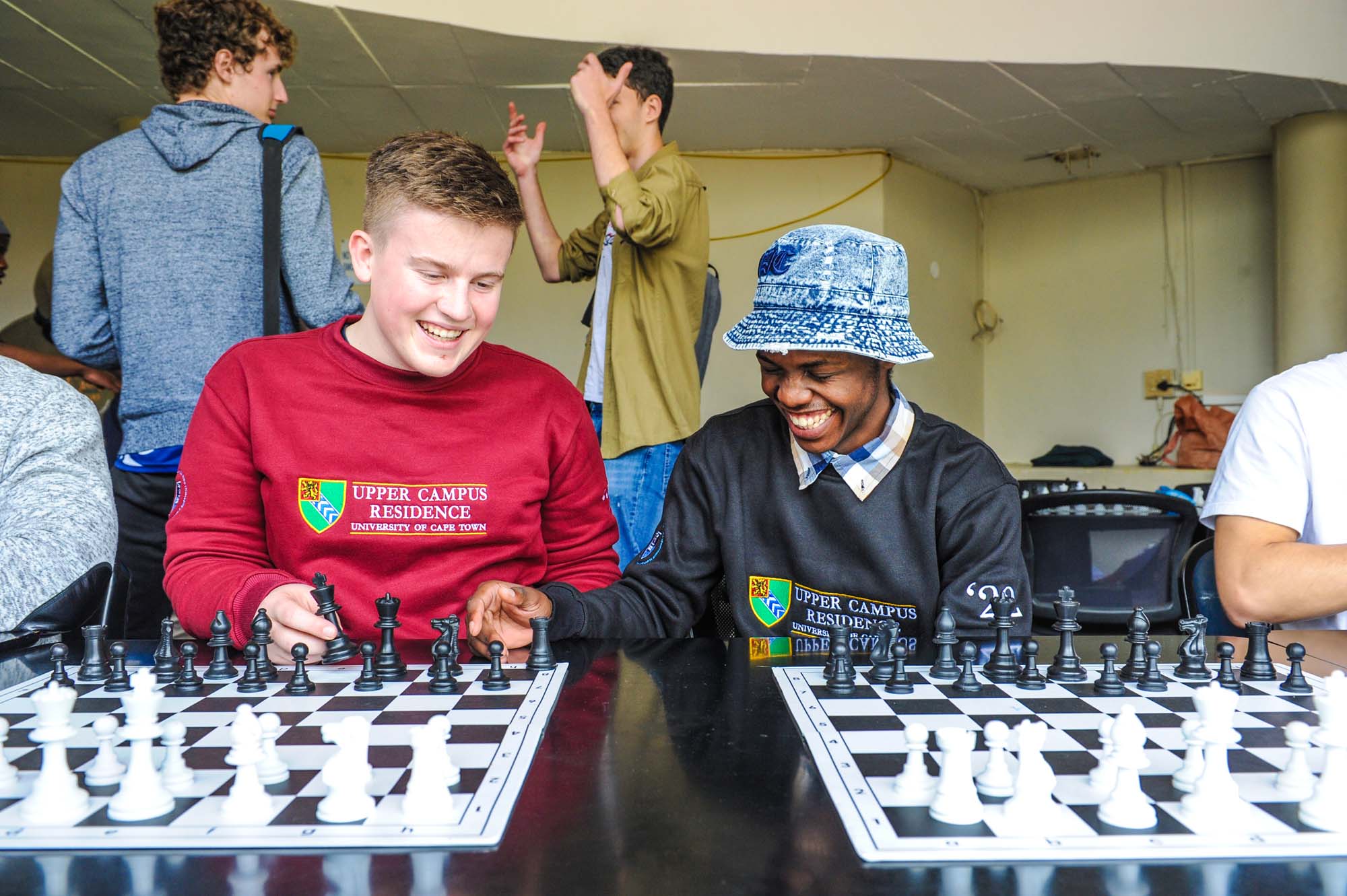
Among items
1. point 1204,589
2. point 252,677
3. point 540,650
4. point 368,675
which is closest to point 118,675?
point 252,677

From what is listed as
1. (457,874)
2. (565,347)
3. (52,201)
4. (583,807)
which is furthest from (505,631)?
(52,201)

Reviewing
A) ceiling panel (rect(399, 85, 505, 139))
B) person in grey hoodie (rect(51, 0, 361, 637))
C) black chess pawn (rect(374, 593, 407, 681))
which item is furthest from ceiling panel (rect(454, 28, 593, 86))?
black chess pawn (rect(374, 593, 407, 681))

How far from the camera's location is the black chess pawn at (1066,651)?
1.37m

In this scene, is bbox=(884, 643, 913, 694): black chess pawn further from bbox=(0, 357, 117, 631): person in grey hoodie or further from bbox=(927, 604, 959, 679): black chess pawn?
bbox=(0, 357, 117, 631): person in grey hoodie

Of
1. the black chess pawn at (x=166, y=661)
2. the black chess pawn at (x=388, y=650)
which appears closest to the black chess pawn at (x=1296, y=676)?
the black chess pawn at (x=388, y=650)

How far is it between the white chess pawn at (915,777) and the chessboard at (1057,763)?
0.03ft

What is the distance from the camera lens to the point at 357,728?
92cm

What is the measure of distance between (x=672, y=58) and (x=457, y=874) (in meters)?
5.24

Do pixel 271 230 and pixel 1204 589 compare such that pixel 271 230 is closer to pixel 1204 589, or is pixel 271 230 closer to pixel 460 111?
pixel 1204 589

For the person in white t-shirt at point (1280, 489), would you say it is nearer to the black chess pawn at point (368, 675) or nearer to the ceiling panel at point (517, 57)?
the black chess pawn at point (368, 675)

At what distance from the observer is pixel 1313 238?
647cm

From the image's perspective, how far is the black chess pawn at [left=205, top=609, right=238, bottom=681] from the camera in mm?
1378

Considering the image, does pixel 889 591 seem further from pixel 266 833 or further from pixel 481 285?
pixel 266 833

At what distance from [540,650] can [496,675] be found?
0.37ft
